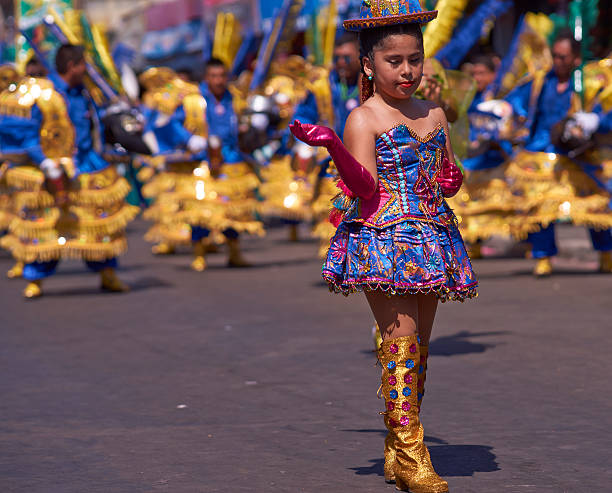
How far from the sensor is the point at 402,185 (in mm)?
4789

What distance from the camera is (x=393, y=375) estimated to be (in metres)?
4.73

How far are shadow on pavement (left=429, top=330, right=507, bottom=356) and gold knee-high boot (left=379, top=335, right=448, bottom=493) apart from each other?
3023 millimetres

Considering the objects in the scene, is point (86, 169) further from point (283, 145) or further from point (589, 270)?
point (283, 145)

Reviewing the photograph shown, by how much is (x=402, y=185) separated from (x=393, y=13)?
2.01ft

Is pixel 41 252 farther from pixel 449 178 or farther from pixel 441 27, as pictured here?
pixel 449 178

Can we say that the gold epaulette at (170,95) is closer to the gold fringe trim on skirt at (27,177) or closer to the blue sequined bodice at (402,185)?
the gold fringe trim on skirt at (27,177)

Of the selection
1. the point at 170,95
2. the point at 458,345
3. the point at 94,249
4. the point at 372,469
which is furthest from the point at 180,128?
the point at 372,469

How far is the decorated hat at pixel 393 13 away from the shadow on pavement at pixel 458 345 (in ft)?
11.0

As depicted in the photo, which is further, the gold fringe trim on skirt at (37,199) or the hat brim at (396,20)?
the gold fringe trim on skirt at (37,199)

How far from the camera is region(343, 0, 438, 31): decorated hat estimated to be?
185 inches

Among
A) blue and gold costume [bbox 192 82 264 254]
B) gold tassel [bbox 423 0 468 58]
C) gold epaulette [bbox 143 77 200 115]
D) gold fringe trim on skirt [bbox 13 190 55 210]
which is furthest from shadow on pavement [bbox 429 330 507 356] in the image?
gold epaulette [bbox 143 77 200 115]

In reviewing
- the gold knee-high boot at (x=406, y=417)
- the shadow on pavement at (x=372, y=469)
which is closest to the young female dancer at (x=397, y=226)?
the gold knee-high boot at (x=406, y=417)

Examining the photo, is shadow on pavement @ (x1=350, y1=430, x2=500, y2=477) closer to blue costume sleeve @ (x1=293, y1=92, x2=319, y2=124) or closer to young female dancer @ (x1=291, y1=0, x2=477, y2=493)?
young female dancer @ (x1=291, y1=0, x2=477, y2=493)

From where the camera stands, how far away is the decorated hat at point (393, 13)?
470 centimetres
